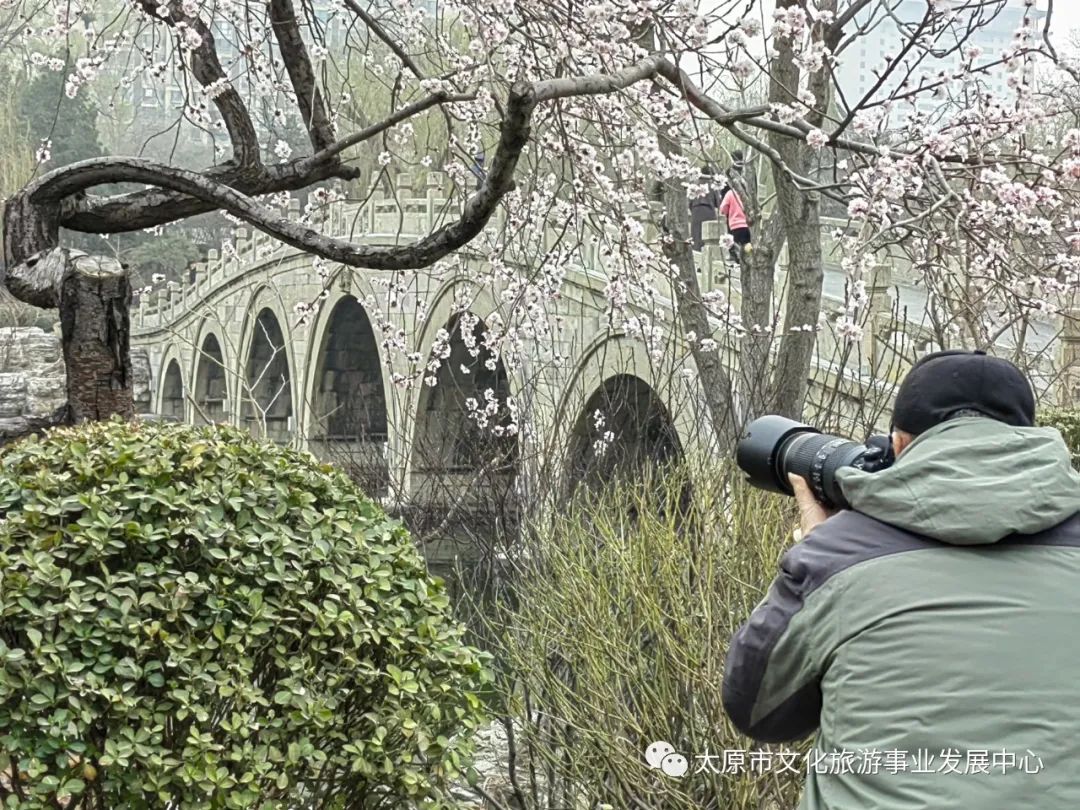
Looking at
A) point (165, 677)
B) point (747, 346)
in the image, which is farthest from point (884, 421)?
point (165, 677)

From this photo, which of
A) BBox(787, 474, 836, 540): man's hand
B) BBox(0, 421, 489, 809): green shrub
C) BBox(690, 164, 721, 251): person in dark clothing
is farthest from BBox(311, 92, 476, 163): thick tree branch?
BBox(690, 164, 721, 251): person in dark clothing

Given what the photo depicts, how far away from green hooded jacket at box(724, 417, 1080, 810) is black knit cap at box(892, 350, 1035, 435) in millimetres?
37

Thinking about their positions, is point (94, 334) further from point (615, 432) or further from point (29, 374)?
point (29, 374)

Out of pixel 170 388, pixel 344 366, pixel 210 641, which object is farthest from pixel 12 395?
pixel 170 388

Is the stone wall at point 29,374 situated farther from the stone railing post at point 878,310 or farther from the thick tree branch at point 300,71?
the stone railing post at point 878,310

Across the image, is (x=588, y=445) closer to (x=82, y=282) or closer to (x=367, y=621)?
(x=82, y=282)

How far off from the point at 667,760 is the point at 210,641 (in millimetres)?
1620

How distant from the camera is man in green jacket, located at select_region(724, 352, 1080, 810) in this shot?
4.91 feet

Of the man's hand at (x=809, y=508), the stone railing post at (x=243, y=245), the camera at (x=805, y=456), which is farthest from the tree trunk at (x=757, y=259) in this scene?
the stone railing post at (x=243, y=245)

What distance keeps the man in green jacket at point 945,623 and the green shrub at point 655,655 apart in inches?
74.6

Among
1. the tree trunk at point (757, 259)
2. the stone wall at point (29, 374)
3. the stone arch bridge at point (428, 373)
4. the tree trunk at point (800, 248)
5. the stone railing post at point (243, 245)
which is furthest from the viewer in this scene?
the stone railing post at point (243, 245)

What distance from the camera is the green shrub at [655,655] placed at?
3590 millimetres

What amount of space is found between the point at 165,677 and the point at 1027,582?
165 centimetres

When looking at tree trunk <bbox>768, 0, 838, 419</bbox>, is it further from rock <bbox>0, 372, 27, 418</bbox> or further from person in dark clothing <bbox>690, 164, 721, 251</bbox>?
rock <bbox>0, 372, 27, 418</bbox>
